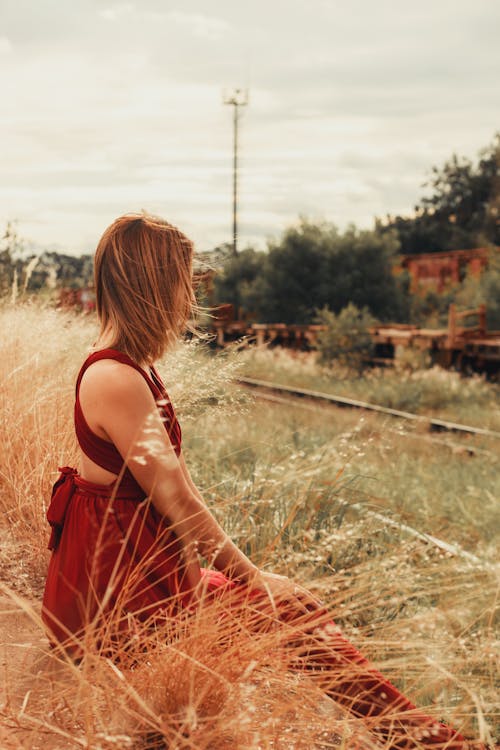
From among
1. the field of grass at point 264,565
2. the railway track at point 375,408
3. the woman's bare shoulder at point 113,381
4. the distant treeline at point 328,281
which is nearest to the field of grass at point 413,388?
the railway track at point 375,408

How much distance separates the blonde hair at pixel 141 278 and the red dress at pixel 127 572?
9cm

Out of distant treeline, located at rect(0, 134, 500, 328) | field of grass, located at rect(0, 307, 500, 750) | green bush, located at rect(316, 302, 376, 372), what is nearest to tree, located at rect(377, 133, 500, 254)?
distant treeline, located at rect(0, 134, 500, 328)

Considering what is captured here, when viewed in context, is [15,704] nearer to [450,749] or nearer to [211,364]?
[450,749]

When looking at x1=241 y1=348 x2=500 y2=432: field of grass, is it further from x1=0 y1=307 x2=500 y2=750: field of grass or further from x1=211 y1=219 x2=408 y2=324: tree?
x1=211 y1=219 x2=408 y2=324: tree

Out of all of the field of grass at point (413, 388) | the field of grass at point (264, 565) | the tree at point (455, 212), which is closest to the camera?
the field of grass at point (264, 565)

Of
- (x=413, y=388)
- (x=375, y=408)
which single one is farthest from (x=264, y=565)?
(x=413, y=388)

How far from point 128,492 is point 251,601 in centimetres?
44

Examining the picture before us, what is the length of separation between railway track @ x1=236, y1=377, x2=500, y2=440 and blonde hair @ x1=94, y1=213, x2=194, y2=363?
4.61 meters

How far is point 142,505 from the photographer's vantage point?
85.7 inches

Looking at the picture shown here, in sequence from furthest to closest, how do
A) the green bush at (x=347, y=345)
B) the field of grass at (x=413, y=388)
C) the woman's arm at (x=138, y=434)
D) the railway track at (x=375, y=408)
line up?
the green bush at (x=347, y=345)
the field of grass at (x=413, y=388)
the railway track at (x=375, y=408)
the woman's arm at (x=138, y=434)

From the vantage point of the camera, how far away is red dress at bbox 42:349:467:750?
2.17 metres

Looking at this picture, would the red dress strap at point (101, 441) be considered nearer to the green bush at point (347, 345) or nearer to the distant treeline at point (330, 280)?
the green bush at point (347, 345)

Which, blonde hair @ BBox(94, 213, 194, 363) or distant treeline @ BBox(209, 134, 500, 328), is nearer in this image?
blonde hair @ BBox(94, 213, 194, 363)

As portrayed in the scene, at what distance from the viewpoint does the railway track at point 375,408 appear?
9.41 m
